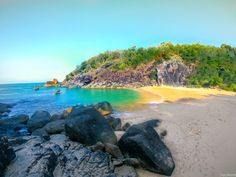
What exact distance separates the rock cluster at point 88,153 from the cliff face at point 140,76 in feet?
160

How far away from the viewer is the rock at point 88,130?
11203 mm

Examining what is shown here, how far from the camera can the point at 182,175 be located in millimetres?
9438

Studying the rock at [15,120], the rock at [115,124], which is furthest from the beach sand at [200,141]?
the rock at [15,120]

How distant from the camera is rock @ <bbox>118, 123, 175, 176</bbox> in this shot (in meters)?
9.62

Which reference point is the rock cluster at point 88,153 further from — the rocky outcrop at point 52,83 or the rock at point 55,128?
the rocky outcrop at point 52,83

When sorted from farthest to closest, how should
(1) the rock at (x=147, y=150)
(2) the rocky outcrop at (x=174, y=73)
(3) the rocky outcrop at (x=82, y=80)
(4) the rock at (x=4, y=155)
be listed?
(3) the rocky outcrop at (x=82, y=80), (2) the rocky outcrop at (x=174, y=73), (1) the rock at (x=147, y=150), (4) the rock at (x=4, y=155)

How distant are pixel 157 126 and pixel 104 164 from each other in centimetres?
675

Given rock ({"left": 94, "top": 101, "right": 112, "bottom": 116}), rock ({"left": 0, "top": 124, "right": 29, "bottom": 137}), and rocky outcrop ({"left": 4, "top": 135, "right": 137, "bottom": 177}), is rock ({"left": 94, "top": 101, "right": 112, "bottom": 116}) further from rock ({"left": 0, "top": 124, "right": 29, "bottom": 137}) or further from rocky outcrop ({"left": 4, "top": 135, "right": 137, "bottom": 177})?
rocky outcrop ({"left": 4, "top": 135, "right": 137, "bottom": 177})

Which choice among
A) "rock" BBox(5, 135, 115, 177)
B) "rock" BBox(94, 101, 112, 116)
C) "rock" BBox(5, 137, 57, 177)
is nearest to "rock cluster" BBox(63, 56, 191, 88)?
"rock" BBox(94, 101, 112, 116)

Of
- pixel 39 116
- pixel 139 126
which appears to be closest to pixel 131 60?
pixel 39 116

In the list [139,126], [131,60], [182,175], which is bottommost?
[182,175]

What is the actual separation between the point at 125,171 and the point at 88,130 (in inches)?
116

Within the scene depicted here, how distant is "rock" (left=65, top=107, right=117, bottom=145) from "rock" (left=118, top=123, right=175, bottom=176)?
3.13 ft

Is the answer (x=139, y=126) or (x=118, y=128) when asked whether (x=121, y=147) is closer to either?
(x=139, y=126)
